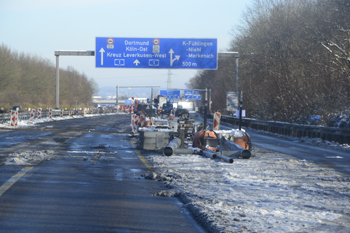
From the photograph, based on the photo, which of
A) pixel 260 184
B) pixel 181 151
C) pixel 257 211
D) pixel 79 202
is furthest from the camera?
pixel 181 151

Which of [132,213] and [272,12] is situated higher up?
[272,12]

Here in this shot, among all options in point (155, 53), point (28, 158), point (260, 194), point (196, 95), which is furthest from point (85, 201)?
point (196, 95)

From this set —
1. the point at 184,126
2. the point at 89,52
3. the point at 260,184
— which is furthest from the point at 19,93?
the point at 260,184

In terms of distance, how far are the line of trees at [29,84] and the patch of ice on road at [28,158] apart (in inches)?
1640

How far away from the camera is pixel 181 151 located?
14781mm

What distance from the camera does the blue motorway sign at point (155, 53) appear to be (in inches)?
1400

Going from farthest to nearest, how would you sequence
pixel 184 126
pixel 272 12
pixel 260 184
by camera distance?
1. pixel 272 12
2. pixel 184 126
3. pixel 260 184

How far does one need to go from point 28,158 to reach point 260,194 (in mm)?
8035

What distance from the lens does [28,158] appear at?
13.5 metres

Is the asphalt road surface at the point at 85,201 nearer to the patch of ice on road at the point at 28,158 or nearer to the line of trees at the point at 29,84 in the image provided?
the patch of ice on road at the point at 28,158

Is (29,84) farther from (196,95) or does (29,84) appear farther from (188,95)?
(196,95)

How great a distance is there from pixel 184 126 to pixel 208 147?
7.74m

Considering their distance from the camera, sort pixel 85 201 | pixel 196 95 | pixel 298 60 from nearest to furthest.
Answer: pixel 85 201 → pixel 298 60 → pixel 196 95

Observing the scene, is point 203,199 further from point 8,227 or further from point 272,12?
point 272,12
